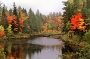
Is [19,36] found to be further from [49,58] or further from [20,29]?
[49,58]

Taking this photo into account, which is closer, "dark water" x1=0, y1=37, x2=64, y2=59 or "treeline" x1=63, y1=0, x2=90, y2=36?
"dark water" x1=0, y1=37, x2=64, y2=59

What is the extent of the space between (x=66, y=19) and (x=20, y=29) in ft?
132

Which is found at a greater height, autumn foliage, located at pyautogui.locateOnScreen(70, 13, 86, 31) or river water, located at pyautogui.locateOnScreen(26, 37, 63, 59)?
autumn foliage, located at pyautogui.locateOnScreen(70, 13, 86, 31)

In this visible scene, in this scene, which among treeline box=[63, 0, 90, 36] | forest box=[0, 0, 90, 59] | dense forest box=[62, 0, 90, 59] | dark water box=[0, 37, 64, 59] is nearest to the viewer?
dense forest box=[62, 0, 90, 59]

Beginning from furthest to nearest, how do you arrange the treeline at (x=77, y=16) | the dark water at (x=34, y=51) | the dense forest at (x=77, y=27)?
the treeline at (x=77, y=16) < the dark water at (x=34, y=51) < the dense forest at (x=77, y=27)

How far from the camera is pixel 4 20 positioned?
3937 inches

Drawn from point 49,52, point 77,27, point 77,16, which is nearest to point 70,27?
point 77,27

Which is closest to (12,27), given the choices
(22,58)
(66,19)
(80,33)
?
(66,19)

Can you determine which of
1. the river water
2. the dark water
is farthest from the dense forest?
the dark water

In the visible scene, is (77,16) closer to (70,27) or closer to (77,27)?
(77,27)

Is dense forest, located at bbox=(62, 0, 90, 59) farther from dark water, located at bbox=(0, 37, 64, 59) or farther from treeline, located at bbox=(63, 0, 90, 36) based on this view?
dark water, located at bbox=(0, 37, 64, 59)

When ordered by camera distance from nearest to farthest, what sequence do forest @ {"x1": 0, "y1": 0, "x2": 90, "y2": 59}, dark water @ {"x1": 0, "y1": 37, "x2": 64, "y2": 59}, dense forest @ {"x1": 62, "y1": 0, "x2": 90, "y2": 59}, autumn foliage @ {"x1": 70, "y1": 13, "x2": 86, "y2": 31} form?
dense forest @ {"x1": 62, "y1": 0, "x2": 90, "y2": 59} → forest @ {"x1": 0, "y1": 0, "x2": 90, "y2": 59} → dark water @ {"x1": 0, "y1": 37, "x2": 64, "y2": 59} → autumn foliage @ {"x1": 70, "y1": 13, "x2": 86, "y2": 31}

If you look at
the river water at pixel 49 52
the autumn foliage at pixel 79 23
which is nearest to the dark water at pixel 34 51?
the river water at pixel 49 52

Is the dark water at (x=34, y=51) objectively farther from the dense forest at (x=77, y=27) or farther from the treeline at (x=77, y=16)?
the treeline at (x=77, y=16)
